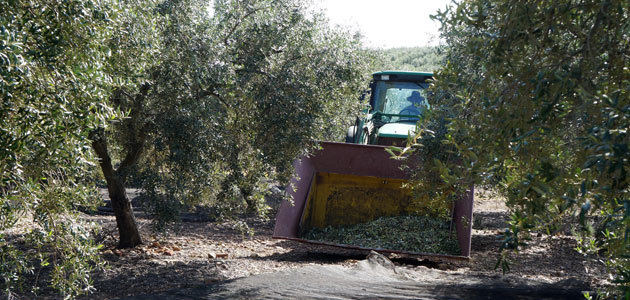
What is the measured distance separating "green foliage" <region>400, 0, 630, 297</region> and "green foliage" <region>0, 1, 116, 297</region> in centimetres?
247

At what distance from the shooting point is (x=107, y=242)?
366 inches

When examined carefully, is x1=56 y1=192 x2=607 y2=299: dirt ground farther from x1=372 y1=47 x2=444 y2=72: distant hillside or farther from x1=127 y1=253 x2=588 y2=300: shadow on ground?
x1=372 y1=47 x2=444 y2=72: distant hillside

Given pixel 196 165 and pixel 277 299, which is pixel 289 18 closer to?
pixel 196 165

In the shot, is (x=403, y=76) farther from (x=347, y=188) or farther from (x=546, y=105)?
(x=546, y=105)

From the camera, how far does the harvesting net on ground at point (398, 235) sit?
334 inches

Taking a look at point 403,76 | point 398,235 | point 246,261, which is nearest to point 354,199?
point 398,235

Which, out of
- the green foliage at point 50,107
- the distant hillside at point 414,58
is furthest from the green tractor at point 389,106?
the distant hillside at point 414,58

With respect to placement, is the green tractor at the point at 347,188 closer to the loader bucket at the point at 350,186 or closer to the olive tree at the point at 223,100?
the loader bucket at the point at 350,186

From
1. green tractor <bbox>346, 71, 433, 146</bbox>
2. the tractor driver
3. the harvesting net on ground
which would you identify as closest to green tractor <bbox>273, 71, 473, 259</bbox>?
the harvesting net on ground

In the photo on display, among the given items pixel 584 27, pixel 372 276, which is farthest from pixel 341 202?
pixel 584 27

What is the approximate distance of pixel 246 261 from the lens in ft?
26.3

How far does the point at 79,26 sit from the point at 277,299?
10.8 feet

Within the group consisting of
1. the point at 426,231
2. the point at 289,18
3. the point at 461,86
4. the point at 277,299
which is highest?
the point at 289,18

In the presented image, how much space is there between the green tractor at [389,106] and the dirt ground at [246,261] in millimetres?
2604
